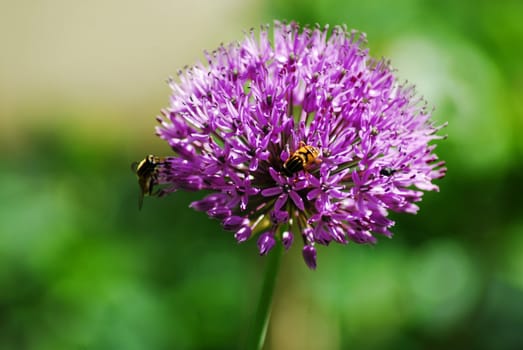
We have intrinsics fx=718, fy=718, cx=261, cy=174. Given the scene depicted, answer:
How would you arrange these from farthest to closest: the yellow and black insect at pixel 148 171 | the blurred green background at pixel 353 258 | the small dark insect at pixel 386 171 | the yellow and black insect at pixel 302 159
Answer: the blurred green background at pixel 353 258 → the yellow and black insect at pixel 148 171 → the small dark insect at pixel 386 171 → the yellow and black insect at pixel 302 159

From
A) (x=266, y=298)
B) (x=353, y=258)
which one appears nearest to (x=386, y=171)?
(x=266, y=298)

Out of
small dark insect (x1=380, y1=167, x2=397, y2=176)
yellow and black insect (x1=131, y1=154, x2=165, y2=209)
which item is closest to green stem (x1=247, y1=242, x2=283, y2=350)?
small dark insect (x1=380, y1=167, x2=397, y2=176)

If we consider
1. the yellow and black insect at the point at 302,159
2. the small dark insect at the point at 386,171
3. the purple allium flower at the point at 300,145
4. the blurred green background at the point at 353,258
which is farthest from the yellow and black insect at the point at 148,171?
the blurred green background at the point at 353,258

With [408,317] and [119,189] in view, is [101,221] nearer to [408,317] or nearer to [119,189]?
[119,189]

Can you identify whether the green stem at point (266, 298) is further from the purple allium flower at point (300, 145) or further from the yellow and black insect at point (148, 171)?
the yellow and black insect at point (148, 171)

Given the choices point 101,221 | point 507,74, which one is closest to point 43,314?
point 101,221

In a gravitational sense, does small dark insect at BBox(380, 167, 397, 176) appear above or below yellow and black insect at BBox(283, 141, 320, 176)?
above

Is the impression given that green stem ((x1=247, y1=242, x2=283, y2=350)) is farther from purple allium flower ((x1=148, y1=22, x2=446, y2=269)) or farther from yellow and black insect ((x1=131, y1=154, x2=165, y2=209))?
yellow and black insect ((x1=131, y1=154, x2=165, y2=209))
